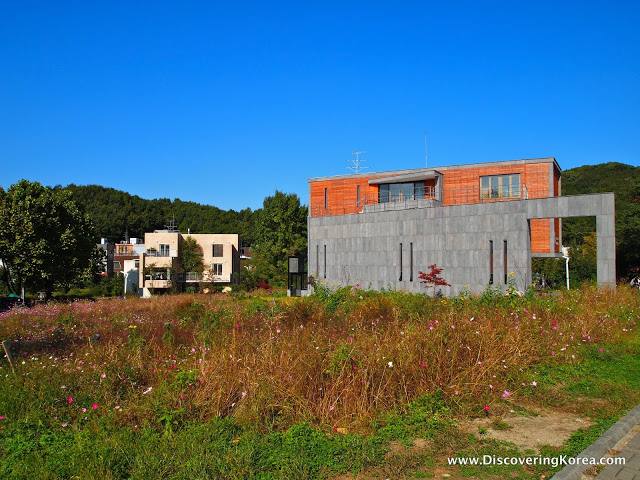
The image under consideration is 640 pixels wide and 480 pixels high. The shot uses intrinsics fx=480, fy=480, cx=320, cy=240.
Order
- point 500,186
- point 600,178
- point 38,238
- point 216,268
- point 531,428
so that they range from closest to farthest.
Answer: point 531,428 < point 500,186 < point 38,238 < point 216,268 < point 600,178

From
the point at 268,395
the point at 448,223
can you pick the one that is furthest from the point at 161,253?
the point at 268,395

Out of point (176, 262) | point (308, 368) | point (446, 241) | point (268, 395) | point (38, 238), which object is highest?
point (38, 238)

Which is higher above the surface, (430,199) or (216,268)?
(430,199)

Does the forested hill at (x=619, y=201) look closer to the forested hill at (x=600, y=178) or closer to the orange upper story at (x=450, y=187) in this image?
the forested hill at (x=600, y=178)

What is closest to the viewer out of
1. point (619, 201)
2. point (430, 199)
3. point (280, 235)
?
point (430, 199)

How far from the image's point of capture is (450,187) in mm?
30562

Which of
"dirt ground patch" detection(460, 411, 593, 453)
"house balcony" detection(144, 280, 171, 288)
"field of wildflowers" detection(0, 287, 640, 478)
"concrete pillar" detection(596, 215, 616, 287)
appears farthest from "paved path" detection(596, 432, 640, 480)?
"house balcony" detection(144, 280, 171, 288)

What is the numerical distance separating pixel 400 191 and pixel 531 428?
2802cm

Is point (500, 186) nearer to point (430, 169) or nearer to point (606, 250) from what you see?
point (430, 169)

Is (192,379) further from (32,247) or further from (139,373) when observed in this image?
(32,247)

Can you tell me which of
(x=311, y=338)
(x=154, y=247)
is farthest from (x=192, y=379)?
(x=154, y=247)

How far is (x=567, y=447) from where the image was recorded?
4617 mm

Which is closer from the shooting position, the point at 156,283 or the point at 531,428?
the point at 531,428

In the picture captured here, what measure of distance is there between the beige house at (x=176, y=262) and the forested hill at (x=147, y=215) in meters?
33.1
